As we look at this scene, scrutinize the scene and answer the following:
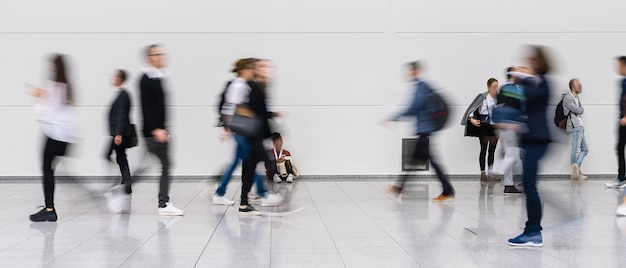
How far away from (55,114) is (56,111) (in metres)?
0.04

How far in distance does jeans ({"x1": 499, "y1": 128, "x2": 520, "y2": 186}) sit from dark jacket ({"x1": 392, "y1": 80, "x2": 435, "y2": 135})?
123 cm

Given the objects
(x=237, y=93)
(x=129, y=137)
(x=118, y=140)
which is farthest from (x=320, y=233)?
(x=129, y=137)

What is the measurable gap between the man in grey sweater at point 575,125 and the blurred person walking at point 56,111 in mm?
8368

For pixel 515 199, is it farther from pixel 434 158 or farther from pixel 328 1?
pixel 328 1

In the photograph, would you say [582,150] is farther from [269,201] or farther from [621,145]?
[269,201]

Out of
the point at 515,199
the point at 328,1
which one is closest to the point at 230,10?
the point at 328,1

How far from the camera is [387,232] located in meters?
6.75

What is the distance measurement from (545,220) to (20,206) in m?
6.26

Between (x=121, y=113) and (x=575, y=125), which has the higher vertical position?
(x=121, y=113)

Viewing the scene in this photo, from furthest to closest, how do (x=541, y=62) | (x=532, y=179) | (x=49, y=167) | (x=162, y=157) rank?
(x=162, y=157)
(x=49, y=167)
(x=532, y=179)
(x=541, y=62)

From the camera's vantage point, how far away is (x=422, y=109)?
901 cm

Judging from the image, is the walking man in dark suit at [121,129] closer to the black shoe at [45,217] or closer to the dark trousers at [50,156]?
the black shoe at [45,217]

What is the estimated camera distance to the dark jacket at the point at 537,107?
Answer: 5844 millimetres

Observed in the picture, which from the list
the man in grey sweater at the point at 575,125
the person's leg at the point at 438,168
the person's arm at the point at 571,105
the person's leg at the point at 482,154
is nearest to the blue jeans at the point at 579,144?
the man in grey sweater at the point at 575,125
